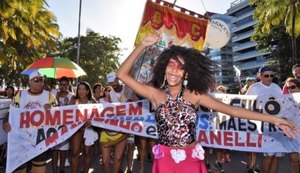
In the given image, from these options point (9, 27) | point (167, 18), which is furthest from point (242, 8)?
point (167, 18)

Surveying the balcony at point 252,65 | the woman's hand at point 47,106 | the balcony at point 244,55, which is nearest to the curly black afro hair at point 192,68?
the woman's hand at point 47,106

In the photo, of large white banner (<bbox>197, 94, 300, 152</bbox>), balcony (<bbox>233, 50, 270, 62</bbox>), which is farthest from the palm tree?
balcony (<bbox>233, 50, 270, 62</bbox>)

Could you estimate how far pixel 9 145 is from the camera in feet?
20.6

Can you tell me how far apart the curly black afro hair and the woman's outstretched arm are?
15 centimetres

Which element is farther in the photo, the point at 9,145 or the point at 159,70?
the point at 9,145

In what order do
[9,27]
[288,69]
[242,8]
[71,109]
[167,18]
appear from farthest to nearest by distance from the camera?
1. [242,8]
2. [288,69]
3. [9,27]
4. [167,18]
5. [71,109]

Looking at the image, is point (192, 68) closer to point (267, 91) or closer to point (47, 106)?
point (47, 106)

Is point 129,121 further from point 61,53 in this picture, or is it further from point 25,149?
point 61,53

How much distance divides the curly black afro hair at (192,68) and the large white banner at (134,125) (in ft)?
10.9

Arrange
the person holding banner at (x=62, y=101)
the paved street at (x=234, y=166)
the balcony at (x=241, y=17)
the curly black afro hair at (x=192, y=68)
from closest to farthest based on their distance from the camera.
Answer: the curly black afro hair at (x=192, y=68) → the person holding banner at (x=62, y=101) → the paved street at (x=234, y=166) → the balcony at (x=241, y=17)

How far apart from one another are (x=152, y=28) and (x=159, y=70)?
3.33 metres

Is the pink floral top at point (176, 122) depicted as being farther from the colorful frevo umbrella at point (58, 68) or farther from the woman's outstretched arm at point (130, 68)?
the colorful frevo umbrella at point (58, 68)

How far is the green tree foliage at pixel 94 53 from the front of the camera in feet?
153

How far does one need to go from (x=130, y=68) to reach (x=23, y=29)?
941 inches
